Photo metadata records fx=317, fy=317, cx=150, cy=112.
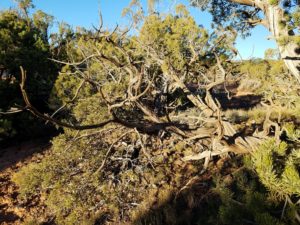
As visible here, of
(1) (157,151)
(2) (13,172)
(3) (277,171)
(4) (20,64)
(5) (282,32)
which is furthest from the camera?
(4) (20,64)

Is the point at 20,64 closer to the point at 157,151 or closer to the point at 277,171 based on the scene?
the point at 157,151

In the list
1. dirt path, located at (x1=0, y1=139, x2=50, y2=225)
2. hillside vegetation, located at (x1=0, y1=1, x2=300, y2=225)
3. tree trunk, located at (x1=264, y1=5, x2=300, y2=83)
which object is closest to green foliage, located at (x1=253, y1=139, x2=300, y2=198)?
hillside vegetation, located at (x1=0, y1=1, x2=300, y2=225)

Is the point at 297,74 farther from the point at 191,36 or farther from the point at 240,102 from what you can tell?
the point at 240,102

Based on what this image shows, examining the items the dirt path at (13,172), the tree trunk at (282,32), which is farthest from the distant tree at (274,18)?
the dirt path at (13,172)

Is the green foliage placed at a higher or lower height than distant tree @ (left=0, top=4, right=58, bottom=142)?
lower

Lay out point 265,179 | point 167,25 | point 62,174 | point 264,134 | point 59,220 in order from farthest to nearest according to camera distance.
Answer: point 167,25, point 62,174, point 59,220, point 264,134, point 265,179

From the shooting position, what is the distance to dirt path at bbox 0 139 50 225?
27.4 feet

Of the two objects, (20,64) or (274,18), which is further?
(20,64)

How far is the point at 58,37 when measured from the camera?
1555cm

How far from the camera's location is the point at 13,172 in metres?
10.6

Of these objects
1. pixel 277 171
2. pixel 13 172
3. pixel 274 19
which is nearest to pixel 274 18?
pixel 274 19

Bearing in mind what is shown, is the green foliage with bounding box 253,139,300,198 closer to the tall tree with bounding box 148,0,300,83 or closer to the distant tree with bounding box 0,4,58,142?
the tall tree with bounding box 148,0,300,83

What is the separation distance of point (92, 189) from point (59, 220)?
1.00 meters

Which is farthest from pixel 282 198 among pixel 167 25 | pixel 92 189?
pixel 167 25
